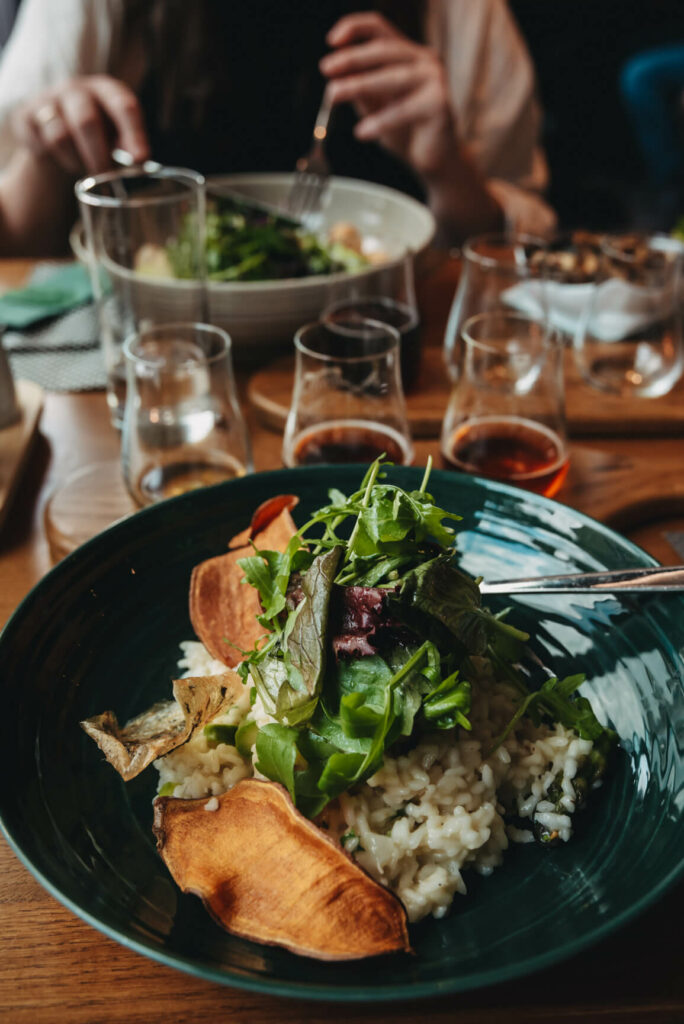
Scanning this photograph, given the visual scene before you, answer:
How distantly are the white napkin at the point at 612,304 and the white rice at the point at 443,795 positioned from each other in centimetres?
90

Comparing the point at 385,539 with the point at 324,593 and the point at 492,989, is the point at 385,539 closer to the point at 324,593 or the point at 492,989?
the point at 324,593

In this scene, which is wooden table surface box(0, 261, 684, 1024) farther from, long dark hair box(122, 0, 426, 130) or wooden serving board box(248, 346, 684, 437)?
long dark hair box(122, 0, 426, 130)

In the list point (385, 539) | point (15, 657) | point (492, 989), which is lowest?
point (492, 989)

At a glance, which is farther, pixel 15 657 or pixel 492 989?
pixel 15 657

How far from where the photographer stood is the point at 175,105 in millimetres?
2746

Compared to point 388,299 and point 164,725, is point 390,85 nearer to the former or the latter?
point 388,299

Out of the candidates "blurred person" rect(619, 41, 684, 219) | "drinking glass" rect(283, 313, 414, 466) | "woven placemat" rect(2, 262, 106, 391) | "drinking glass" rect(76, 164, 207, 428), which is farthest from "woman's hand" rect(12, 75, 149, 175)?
"blurred person" rect(619, 41, 684, 219)

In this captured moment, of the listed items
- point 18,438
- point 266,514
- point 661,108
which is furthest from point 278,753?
point 661,108

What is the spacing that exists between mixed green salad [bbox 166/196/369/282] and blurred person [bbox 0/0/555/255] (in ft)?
1.31

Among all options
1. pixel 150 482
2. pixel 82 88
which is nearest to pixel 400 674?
pixel 150 482

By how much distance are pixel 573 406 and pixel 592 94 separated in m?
4.25

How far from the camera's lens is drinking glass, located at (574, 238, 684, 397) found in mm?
1596

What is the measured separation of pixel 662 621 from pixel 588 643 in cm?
9

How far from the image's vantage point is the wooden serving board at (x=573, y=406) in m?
1.52
